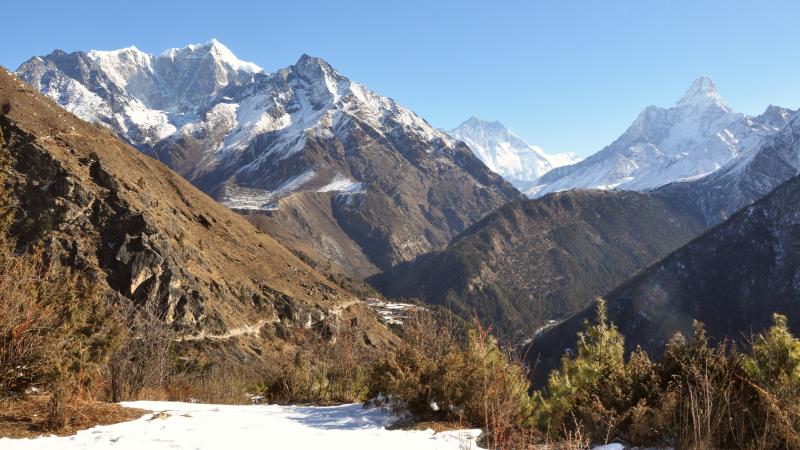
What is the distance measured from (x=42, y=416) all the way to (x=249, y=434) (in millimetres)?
3435

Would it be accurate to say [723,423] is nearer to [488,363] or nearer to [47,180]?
[488,363]

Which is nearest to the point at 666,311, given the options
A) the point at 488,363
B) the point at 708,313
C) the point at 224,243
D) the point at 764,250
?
the point at 708,313

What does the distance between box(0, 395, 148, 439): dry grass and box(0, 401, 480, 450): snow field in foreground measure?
228mm

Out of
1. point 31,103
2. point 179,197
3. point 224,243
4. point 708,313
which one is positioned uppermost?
point 31,103

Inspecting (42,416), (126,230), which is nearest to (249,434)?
(42,416)

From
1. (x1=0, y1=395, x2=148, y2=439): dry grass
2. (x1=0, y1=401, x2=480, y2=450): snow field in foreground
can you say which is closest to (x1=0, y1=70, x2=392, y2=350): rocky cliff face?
(x1=0, y1=395, x2=148, y2=439): dry grass

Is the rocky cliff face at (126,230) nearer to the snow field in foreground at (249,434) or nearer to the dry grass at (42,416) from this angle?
the dry grass at (42,416)

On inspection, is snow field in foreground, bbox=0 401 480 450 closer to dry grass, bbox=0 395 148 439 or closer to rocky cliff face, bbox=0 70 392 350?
dry grass, bbox=0 395 148 439

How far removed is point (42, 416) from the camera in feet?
29.6

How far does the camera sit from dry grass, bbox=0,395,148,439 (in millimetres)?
8344

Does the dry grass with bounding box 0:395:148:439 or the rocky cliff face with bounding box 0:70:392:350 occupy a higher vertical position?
the rocky cliff face with bounding box 0:70:392:350

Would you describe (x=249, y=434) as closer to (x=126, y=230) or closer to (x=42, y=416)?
(x=42, y=416)

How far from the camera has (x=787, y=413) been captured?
23.8ft

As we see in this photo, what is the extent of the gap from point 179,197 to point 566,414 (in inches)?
3058
